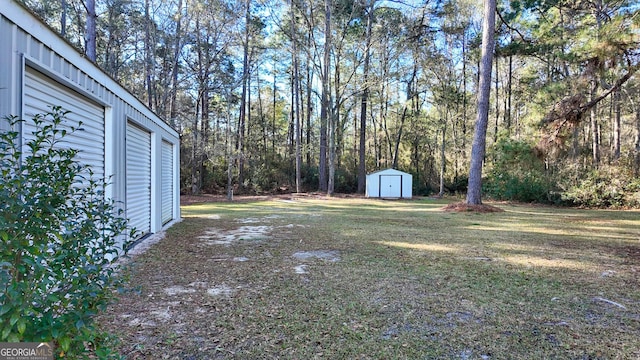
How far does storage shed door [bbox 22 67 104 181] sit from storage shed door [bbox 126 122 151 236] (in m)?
0.97

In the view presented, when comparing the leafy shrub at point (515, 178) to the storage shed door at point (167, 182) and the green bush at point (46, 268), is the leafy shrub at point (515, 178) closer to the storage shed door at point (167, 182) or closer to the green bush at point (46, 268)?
the storage shed door at point (167, 182)

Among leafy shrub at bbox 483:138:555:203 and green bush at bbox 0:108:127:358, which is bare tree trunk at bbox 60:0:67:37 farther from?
leafy shrub at bbox 483:138:555:203

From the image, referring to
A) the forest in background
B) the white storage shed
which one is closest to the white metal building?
the forest in background

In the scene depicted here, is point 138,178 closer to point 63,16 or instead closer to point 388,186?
point 63,16

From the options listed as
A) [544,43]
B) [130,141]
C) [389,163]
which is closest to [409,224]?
[130,141]

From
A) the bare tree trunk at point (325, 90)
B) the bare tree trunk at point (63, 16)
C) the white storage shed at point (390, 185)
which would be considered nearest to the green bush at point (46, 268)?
the bare tree trunk at point (325, 90)

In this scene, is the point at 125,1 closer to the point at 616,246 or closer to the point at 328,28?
the point at 328,28

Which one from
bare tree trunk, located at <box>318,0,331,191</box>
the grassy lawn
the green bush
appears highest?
bare tree trunk, located at <box>318,0,331,191</box>

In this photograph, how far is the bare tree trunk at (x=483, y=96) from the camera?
10883mm

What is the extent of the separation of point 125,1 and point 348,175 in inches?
632

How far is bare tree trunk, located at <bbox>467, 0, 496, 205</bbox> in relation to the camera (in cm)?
1088

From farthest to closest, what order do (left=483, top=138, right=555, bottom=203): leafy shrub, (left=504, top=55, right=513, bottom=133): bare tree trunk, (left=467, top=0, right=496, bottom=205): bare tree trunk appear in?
1. (left=504, top=55, right=513, bottom=133): bare tree trunk
2. (left=483, top=138, right=555, bottom=203): leafy shrub
3. (left=467, top=0, right=496, bottom=205): bare tree trunk

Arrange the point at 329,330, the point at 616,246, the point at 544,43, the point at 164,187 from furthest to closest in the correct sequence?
the point at 544,43 < the point at 164,187 < the point at 616,246 < the point at 329,330

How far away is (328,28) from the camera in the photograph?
17.0 metres
